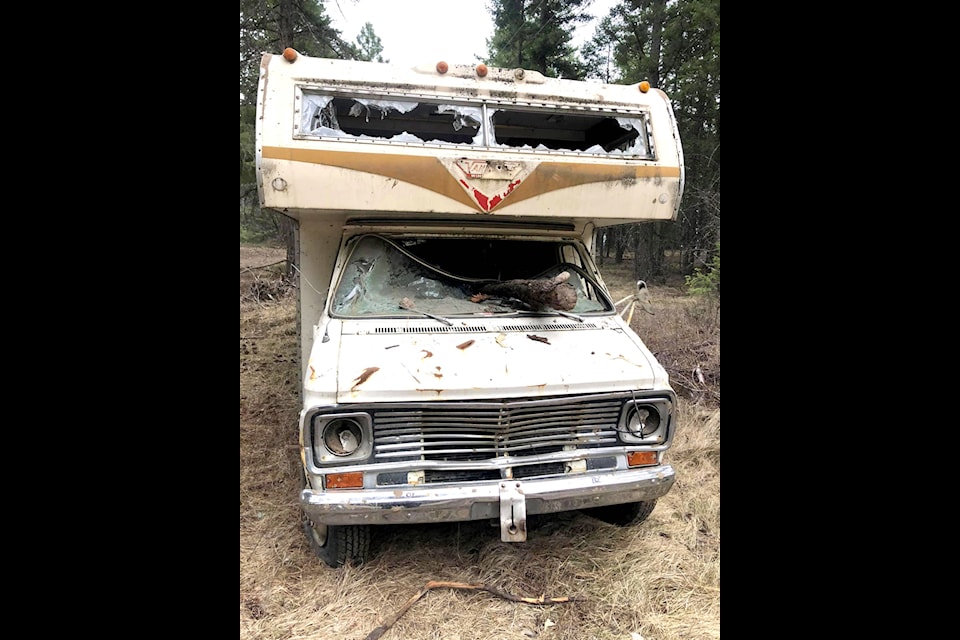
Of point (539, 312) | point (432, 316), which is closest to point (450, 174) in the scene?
point (432, 316)

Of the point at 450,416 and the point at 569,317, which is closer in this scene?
the point at 450,416

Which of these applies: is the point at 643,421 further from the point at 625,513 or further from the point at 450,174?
the point at 450,174

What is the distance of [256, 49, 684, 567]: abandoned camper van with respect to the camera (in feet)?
10.0

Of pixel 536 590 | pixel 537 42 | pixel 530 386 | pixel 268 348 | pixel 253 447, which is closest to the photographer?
pixel 530 386

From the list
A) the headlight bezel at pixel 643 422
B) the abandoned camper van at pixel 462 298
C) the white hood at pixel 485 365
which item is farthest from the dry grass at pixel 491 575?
the white hood at pixel 485 365

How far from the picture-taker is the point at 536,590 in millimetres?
3402

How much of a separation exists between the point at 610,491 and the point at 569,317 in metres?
1.28

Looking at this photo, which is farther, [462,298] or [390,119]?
[390,119]

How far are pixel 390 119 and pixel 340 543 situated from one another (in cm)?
353

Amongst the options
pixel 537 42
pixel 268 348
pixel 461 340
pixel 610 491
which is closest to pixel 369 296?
pixel 461 340

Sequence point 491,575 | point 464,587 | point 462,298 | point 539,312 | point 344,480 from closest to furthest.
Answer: point 344,480, point 464,587, point 491,575, point 539,312, point 462,298

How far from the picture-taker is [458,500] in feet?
9.87

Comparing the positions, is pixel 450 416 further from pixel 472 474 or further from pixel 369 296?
pixel 369 296

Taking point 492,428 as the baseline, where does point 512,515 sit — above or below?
below
